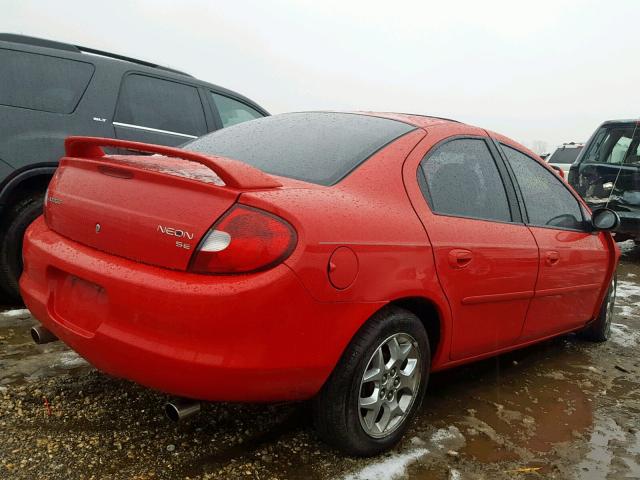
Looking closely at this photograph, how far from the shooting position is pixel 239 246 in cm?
181

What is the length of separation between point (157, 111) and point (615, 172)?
19.8 ft

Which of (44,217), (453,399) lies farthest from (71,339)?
(453,399)

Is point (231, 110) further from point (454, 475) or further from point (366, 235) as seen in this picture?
point (454, 475)

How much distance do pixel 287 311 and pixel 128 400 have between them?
1.21 m

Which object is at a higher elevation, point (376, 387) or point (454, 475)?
point (376, 387)

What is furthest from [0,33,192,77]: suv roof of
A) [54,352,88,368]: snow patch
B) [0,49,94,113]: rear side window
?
[54,352,88,368]: snow patch

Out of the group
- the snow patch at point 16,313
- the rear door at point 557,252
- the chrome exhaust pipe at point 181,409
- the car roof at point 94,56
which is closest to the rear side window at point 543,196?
the rear door at point 557,252

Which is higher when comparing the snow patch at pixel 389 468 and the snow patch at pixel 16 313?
the snow patch at pixel 389 468

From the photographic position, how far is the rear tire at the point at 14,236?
145 inches

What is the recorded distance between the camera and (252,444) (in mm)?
2311

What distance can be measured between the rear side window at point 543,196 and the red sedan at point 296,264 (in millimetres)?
262

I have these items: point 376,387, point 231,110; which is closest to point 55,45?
point 231,110

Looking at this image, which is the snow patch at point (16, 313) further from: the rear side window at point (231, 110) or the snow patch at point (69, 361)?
the rear side window at point (231, 110)

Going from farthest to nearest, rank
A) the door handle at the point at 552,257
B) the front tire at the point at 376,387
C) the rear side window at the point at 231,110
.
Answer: the rear side window at the point at 231,110, the door handle at the point at 552,257, the front tire at the point at 376,387
